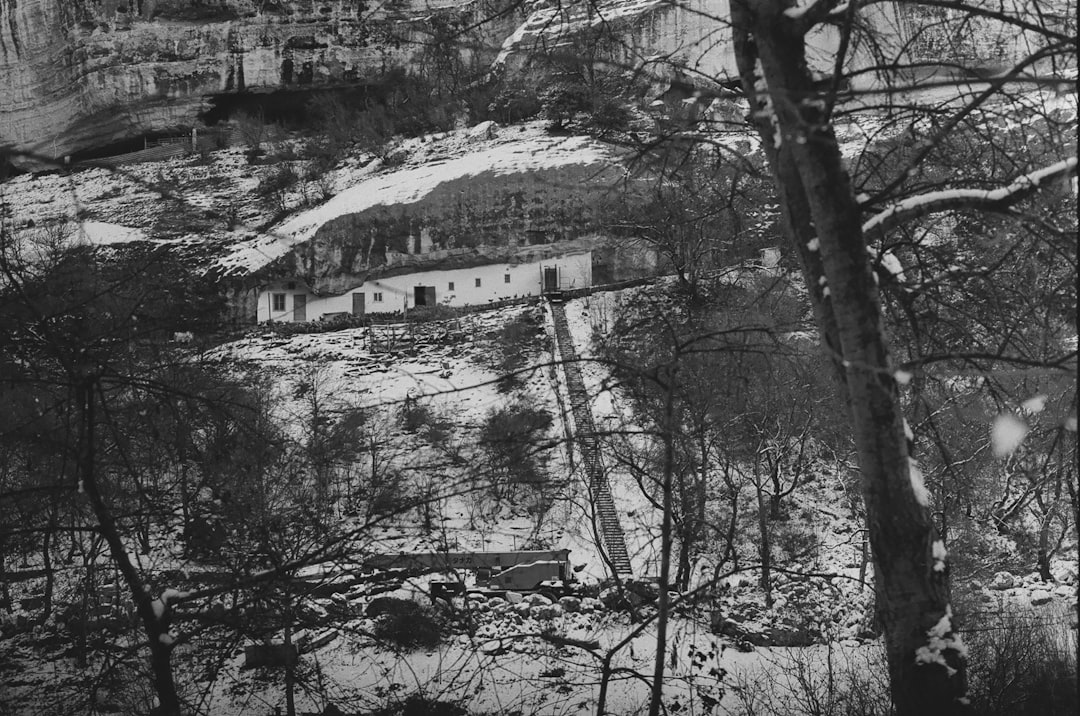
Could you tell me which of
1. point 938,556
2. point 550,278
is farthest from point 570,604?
point 550,278

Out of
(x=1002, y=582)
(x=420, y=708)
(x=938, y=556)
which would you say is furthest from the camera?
(x=1002, y=582)

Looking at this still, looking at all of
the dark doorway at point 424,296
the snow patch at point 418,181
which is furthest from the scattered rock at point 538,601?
the snow patch at point 418,181

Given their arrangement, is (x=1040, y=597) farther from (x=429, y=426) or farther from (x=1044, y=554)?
(x=429, y=426)

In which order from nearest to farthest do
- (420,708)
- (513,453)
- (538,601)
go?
1. (513,453)
2. (420,708)
3. (538,601)

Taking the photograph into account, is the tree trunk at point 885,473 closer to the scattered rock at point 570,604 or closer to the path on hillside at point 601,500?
the path on hillside at point 601,500

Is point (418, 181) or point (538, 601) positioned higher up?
point (418, 181)

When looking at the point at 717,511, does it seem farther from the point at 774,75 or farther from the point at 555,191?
the point at 555,191

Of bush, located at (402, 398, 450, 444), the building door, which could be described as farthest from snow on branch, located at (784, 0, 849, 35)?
the building door
